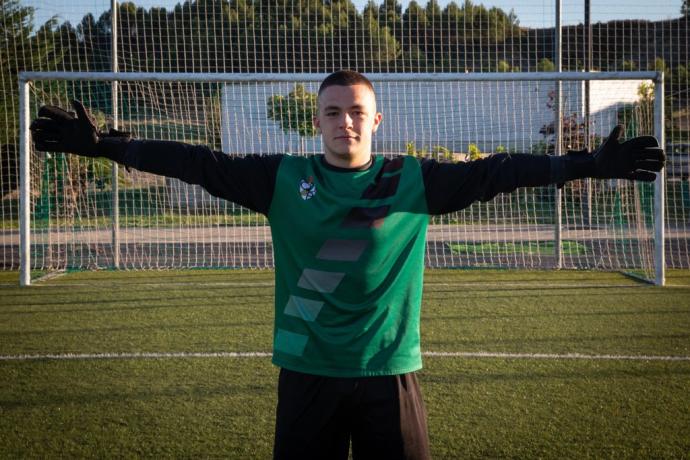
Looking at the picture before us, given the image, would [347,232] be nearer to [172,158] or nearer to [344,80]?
[344,80]

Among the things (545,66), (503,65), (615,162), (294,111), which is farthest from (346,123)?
(545,66)

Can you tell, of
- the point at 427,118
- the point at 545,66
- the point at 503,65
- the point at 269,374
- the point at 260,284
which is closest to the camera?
the point at 269,374

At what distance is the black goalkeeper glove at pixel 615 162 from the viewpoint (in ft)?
8.25

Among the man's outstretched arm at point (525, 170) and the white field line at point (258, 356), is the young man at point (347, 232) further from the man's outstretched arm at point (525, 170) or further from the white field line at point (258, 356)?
the white field line at point (258, 356)

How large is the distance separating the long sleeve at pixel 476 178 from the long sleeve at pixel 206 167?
1.80 ft

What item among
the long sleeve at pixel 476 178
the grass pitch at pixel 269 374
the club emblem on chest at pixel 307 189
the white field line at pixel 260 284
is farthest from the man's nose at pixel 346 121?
the white field line at pixel 260 284

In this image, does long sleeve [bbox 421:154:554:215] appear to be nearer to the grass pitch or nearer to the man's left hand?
the man's left hand

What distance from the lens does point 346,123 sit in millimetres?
2391

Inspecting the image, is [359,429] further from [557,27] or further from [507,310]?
[557,27]

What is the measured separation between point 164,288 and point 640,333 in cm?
551

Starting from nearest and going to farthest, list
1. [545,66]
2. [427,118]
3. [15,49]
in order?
Result: [427,118], [15,49], [545,66]

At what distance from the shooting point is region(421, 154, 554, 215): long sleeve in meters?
2.47

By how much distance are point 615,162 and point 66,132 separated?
192 cm

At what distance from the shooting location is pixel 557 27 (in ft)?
35.8
